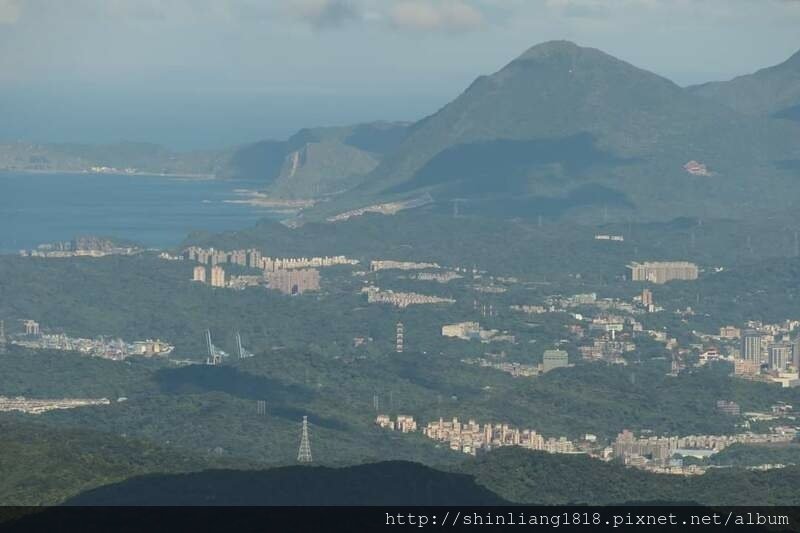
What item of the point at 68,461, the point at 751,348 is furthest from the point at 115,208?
the point at 68,461

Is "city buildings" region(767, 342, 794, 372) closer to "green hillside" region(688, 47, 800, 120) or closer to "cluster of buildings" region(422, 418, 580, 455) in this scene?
"cluster of buildings" region(422, 418, 580, 455)

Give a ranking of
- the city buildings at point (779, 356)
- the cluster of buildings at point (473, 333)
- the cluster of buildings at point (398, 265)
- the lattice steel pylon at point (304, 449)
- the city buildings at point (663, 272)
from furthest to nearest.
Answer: the cluster of buildings at point (398, 265), the city buildings at point (663, 272), the cluster of buildings at point (473, 333), the city buildings at point (779, 356), the lattice steel pylon at point (304, 449)

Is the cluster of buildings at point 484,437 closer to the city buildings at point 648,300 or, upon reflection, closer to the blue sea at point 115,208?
the city buildings at point 648,300

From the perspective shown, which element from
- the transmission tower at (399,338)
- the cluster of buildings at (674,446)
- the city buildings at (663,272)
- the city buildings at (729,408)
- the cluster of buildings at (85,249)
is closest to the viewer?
the cluster of buildings at (674,446)

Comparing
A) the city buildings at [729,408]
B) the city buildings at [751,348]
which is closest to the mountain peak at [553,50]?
the city buildings at [751,348]
